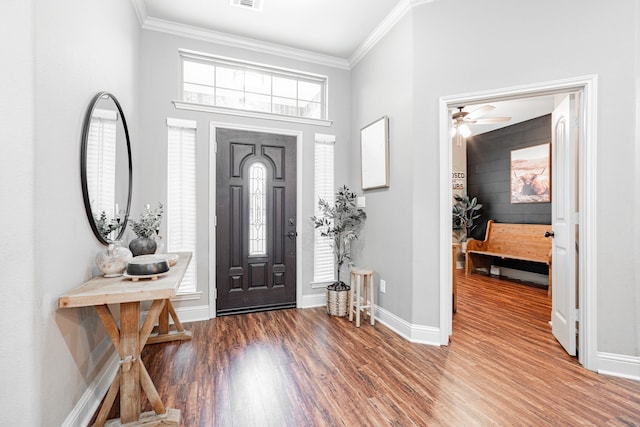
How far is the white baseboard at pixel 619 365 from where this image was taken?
2084 mm

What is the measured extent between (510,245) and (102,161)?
576 centimetres

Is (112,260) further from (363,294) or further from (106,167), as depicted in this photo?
(363,294)

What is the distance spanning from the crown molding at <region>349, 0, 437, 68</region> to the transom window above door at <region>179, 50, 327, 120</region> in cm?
48

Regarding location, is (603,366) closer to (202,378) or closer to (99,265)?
(202,378)

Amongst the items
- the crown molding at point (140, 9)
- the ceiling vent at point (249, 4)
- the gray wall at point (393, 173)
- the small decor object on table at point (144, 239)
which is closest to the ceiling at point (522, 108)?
the gray wall at point (393, 173)

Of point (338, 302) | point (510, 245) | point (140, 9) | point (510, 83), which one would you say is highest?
point (140, 9)

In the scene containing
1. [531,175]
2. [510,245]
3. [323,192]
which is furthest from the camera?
[510,245]

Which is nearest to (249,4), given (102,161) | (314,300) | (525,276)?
(102,161)

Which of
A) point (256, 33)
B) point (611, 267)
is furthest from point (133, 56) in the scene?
point (611, 267)

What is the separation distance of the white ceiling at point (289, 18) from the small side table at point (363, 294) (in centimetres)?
260

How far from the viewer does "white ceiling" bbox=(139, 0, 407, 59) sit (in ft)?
9.36

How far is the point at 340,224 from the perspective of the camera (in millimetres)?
3629

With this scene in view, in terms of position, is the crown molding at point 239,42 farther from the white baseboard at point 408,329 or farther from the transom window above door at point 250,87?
the white baseboard at point 408,329

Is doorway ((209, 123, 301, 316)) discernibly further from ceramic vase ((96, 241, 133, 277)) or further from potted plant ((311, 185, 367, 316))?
ceramic vase ((96, 241, 133, 277))
